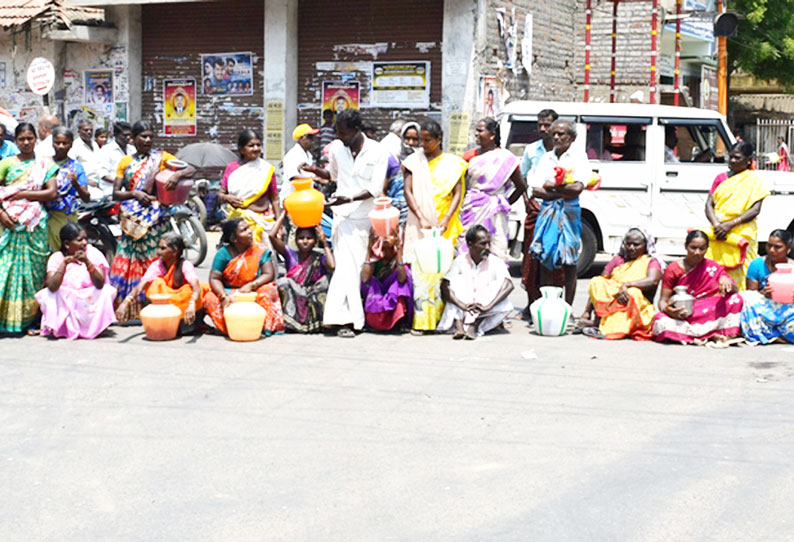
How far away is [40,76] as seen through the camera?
55.0 feet

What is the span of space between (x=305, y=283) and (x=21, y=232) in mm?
2212

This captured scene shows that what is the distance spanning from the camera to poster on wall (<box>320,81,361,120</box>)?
1672cm

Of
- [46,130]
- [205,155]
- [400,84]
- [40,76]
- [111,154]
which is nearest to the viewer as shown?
[46,130]

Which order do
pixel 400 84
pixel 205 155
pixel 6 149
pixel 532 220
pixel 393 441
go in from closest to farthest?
pixel 393 441 < pixel 532 220 < pixel 6 149 < pixel 205 155 < pixel 400 84

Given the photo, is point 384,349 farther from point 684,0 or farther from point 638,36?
point 684,0

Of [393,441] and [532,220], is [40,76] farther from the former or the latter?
[393,441]

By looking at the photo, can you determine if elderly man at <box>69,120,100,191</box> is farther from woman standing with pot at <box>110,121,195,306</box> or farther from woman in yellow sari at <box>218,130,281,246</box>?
woman in yellow sari at <box>218,130,281,246</box>

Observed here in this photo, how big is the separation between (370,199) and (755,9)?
20164 mm

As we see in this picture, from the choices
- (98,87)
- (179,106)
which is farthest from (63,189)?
(98,87)

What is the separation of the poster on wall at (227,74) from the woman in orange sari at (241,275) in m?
10.0

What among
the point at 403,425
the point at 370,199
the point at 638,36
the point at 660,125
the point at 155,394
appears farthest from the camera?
the point at 638,36

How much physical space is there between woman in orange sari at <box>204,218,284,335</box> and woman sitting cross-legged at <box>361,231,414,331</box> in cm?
72

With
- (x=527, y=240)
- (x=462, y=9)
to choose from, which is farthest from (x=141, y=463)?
(x=462, y=9)

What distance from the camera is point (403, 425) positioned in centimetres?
552
